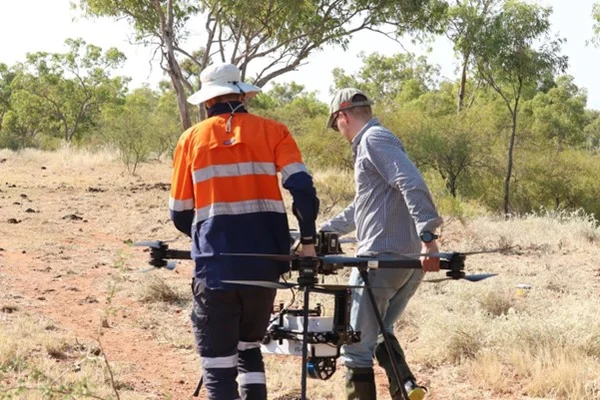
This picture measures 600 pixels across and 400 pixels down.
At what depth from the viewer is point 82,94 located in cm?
4766

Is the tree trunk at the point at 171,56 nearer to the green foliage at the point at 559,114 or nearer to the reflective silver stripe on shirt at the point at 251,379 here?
the reflective silver stripe on shirt at the point at 251,379

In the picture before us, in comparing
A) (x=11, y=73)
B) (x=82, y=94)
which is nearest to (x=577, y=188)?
(x=82, y=94)

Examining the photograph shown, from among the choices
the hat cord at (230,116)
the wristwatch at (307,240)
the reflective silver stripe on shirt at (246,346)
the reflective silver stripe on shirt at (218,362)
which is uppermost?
the hat cord at (230,116)

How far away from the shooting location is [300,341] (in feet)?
13.5

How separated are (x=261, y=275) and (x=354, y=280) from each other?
66cm

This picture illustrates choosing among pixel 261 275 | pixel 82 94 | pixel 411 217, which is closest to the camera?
pixel 261 275

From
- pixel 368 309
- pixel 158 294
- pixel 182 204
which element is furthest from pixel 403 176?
pixel 158 294

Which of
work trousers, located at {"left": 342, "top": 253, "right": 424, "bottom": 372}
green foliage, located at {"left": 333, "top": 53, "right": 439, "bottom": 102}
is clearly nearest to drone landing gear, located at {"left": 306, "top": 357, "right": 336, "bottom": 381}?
work trousers, located at {"left": 342, "top": 253, "right": 424, "bottom": 372}

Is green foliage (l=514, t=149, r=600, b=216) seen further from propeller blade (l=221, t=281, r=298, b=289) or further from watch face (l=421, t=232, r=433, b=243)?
propeller blade (l=221, t=281, r=298, b=289)

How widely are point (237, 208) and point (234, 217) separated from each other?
1.7 inches

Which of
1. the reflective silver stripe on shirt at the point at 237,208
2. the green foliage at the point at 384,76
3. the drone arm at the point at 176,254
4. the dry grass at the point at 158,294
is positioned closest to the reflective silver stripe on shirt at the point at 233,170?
the reflective silver stripe on shirt at the point at 237,208

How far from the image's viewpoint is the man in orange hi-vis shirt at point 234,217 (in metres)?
3.90

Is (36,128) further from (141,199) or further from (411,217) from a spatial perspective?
(411,217)

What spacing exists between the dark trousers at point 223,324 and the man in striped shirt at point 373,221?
57cm
